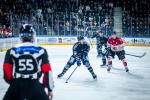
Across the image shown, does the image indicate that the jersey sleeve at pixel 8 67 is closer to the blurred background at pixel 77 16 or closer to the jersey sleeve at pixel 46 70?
the jersey sleeve at pixel 46 70

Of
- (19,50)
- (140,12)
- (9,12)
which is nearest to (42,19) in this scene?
(9,12)

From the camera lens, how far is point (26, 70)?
14.1 ft

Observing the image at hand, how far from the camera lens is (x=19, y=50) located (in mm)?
4340

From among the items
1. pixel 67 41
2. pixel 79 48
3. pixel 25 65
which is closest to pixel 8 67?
pixel 25 65

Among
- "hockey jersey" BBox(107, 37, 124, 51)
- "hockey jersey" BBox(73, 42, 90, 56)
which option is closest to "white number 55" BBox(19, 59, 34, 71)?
"hockey jersey" BBox(73, 42, 90, 56)

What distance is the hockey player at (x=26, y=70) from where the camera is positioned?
423 centimetres

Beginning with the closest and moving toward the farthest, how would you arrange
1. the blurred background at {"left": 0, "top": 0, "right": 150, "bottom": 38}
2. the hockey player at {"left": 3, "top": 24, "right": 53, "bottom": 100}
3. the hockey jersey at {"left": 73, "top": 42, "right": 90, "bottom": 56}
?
1. the hockey player at {"left": 3, "top": 24, "right": 53, "bottom": 100}
2. the hockey jersey at {"left": 73, "top": 42, "right": 90, "bottom": 56}
3. the blurred background at {"left": 0, "top": 0, "right": 150, "bottom": 38}

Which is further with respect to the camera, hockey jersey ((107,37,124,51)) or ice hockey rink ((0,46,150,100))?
hockey jersey ((107,37,124,51))

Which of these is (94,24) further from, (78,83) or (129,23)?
(78,83)

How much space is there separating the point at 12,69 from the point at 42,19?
19587 mm

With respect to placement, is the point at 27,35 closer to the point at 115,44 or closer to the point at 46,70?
the point at 46,70

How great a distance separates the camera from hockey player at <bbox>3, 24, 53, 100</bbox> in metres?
4.23

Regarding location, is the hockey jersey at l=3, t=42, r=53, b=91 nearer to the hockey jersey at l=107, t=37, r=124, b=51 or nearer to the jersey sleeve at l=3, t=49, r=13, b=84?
the jersey sleeve at l=3, t=49, r=13, b=84

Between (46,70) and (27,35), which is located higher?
(27,35)
